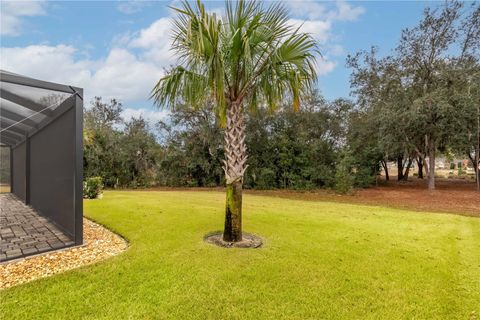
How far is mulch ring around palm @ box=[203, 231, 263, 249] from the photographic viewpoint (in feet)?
14.8

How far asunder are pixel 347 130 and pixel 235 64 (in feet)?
43.5

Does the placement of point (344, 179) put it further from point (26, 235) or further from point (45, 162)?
point (26, 235)

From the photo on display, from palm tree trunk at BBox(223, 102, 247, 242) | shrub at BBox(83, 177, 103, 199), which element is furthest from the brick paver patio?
palm tree trunk at BBox(223, 102, 247, 242)

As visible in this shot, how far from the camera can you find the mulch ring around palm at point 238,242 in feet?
14.8

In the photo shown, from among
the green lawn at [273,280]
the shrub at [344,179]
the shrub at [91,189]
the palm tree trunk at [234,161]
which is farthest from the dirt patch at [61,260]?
the shrub at [344,179]

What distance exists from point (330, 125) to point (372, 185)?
567 cm

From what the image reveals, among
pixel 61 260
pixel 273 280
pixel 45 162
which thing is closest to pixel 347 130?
pixel 273 280

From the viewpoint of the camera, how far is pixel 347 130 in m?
15.8

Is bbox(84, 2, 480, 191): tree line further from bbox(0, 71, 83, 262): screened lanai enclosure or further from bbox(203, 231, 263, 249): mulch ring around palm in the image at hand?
bbox(203, 231, 263, 249): mulch ring around palm

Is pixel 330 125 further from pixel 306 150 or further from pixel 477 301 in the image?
pixel 477 301

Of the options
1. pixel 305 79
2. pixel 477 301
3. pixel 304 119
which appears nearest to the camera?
pixel 477 301

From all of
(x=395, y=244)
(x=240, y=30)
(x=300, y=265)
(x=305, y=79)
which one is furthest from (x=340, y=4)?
(x=300, y=265)

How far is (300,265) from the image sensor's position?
12.4 feet

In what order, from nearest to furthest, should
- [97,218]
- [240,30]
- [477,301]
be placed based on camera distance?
1. [477,301]
2. [240,30]
3. [97,218]
